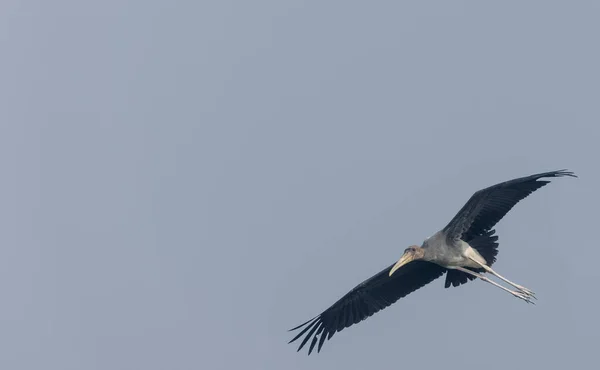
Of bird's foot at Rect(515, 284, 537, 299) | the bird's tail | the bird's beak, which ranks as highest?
the bird's beak

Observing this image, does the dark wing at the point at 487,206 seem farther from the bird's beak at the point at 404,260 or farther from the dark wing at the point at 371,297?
the dark wing at the point at 371,297

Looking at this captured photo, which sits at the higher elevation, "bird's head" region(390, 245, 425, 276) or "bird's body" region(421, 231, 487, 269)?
"bird's head" region(390, 245, 425, 276)

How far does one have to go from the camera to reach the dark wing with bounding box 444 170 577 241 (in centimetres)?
2716

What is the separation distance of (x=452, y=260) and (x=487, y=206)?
1.78 m

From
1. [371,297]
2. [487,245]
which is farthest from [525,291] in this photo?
[371,297]

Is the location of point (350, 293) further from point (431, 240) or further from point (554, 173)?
point (554, 173)

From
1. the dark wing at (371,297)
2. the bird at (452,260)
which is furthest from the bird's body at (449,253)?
the dark wing at (371,297)

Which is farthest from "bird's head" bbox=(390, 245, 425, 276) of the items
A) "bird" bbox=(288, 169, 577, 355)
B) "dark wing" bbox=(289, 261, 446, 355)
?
"dark wing" bbox=(289, 261, 446, 355)

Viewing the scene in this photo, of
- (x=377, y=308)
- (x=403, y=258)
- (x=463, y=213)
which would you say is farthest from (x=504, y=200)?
(x=377, y=308)

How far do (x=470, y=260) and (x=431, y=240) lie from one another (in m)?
1.20

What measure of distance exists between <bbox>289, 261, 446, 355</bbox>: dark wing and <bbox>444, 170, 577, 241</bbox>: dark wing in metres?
2.19

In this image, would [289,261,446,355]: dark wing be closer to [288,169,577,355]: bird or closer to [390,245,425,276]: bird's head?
[288,169,577,355]: bird

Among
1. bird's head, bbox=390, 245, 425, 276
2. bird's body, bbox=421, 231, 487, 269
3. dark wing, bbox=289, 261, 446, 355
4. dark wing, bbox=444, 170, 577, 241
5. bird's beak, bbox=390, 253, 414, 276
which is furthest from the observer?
dark wing, bbox=289, 261, 446, 355

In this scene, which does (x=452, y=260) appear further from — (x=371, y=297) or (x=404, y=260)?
(x=371, y=297)
